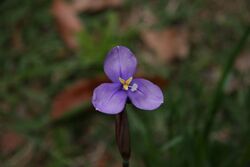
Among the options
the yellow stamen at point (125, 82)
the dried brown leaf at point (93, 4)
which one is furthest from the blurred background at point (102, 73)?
the yellow stamen at point (125, 82)

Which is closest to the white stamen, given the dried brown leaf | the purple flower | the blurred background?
the purple flower

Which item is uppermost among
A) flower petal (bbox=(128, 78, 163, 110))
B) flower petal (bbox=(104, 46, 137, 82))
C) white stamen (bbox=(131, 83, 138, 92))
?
flower petal (bbox=(104, 46, 137, 82))

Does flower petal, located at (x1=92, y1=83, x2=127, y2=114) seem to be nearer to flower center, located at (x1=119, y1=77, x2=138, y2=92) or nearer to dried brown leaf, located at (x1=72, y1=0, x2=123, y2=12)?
flower center, located at (x1=119, y1=77, x2=138, y2=92)

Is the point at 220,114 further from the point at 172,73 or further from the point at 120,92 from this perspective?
Result: the point at 120,92

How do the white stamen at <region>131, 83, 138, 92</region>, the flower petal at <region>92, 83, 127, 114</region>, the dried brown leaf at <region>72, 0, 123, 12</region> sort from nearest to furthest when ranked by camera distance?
the flower petal at <region>92, 83, 127, 114</region>, the white stamen at <region>131, 83, 138, 92</region>, the dried brown leaf at <region>72, 0, 123, 12</region>

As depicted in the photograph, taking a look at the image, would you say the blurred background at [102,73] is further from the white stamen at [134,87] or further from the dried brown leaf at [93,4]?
the white stamen at [134,87]

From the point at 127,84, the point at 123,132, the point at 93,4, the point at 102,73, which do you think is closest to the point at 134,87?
the point at 127,84

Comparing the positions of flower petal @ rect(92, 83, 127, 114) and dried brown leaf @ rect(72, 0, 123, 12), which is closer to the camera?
flower petal @ rect(92, 83, 127, 114)

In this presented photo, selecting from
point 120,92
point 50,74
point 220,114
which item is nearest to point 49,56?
point 50,74
